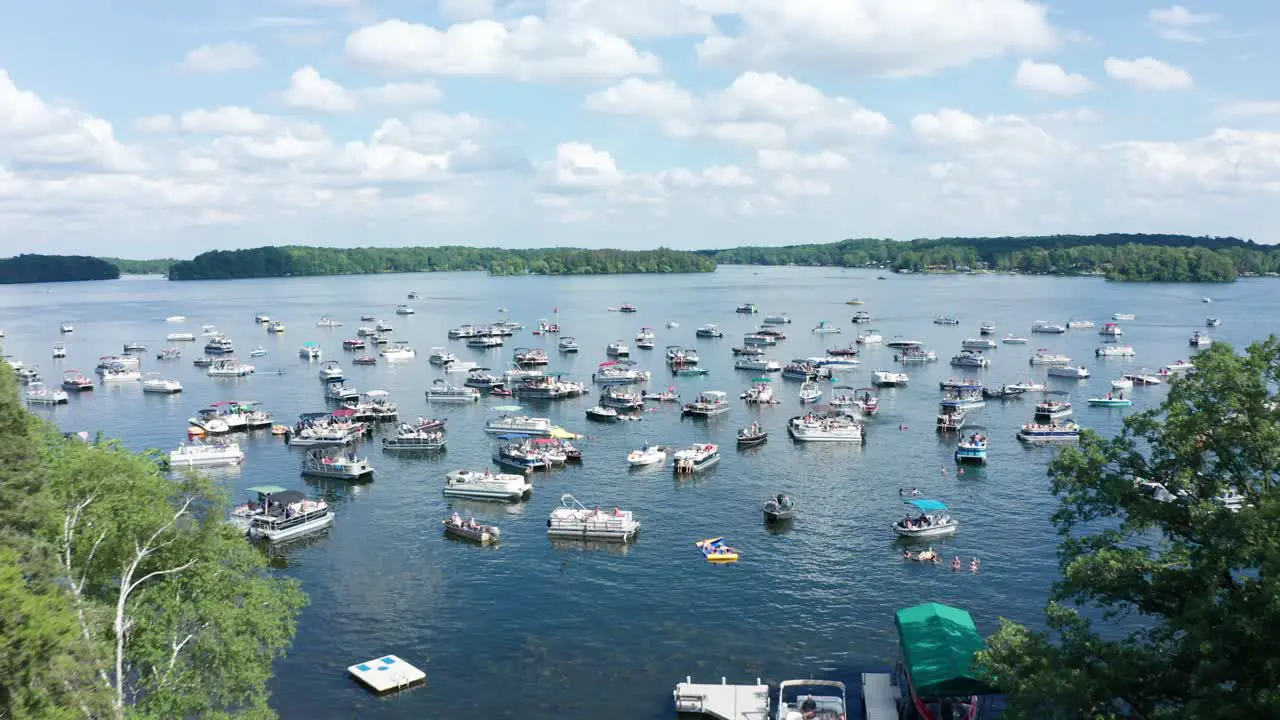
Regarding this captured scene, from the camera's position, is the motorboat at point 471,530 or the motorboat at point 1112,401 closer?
the motorboat at point 471,530

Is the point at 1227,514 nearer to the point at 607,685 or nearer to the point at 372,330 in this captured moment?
the point at 607,685

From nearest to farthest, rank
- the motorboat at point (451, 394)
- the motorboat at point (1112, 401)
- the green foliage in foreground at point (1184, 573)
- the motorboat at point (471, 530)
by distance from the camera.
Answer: the green foliage in foreground at point (1184, 573), the motorboat at point (471, 530), the motorboat at point (1112, 401), the motorboat at point (451, 394)

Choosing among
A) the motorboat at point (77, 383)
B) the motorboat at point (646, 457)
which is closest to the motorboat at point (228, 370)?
the motorboat at point (77, 383)

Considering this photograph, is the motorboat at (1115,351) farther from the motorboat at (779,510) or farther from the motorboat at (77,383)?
the motorboat at (77,383)

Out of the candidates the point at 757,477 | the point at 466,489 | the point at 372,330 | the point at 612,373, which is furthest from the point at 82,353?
the point at 757,477

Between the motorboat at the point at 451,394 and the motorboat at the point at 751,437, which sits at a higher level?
the motorboat at the point at 451,394

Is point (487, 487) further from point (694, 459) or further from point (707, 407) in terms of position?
point (707, 407)
